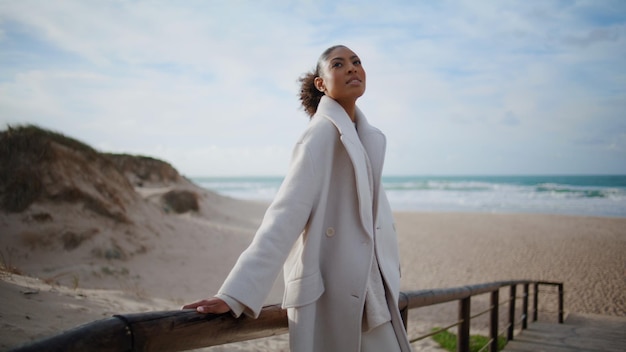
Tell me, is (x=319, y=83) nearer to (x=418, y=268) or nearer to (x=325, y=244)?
(x=325, y=244)

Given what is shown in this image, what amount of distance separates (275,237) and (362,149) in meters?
0.49

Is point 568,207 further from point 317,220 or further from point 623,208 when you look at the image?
point 317,220

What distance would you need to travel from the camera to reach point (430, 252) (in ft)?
42.5

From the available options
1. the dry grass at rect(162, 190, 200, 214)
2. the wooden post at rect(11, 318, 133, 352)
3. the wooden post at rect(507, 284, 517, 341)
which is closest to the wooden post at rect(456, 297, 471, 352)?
the wooden post at rect(507, 284, 517, 341)

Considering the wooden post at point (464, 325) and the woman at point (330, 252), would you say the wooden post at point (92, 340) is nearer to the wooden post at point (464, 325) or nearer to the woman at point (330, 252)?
the woman at point (330, 252)

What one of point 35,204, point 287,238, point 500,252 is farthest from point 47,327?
point 500,252

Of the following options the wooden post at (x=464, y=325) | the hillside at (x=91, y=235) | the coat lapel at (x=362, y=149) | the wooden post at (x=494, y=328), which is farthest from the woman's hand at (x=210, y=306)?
the hillside at (x=91, y=235)

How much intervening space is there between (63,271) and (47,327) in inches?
150

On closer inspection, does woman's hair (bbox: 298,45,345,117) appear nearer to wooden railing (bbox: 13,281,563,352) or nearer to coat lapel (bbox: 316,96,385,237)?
coat lapel (bbox: 316,96,385,237)

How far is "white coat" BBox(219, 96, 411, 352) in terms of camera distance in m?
1.30

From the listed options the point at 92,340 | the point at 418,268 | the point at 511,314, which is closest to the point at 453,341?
the point at 511,314

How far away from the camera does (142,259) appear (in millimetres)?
7691

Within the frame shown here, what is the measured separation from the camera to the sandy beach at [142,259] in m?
3.94

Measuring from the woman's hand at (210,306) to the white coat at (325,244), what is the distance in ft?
0.14
